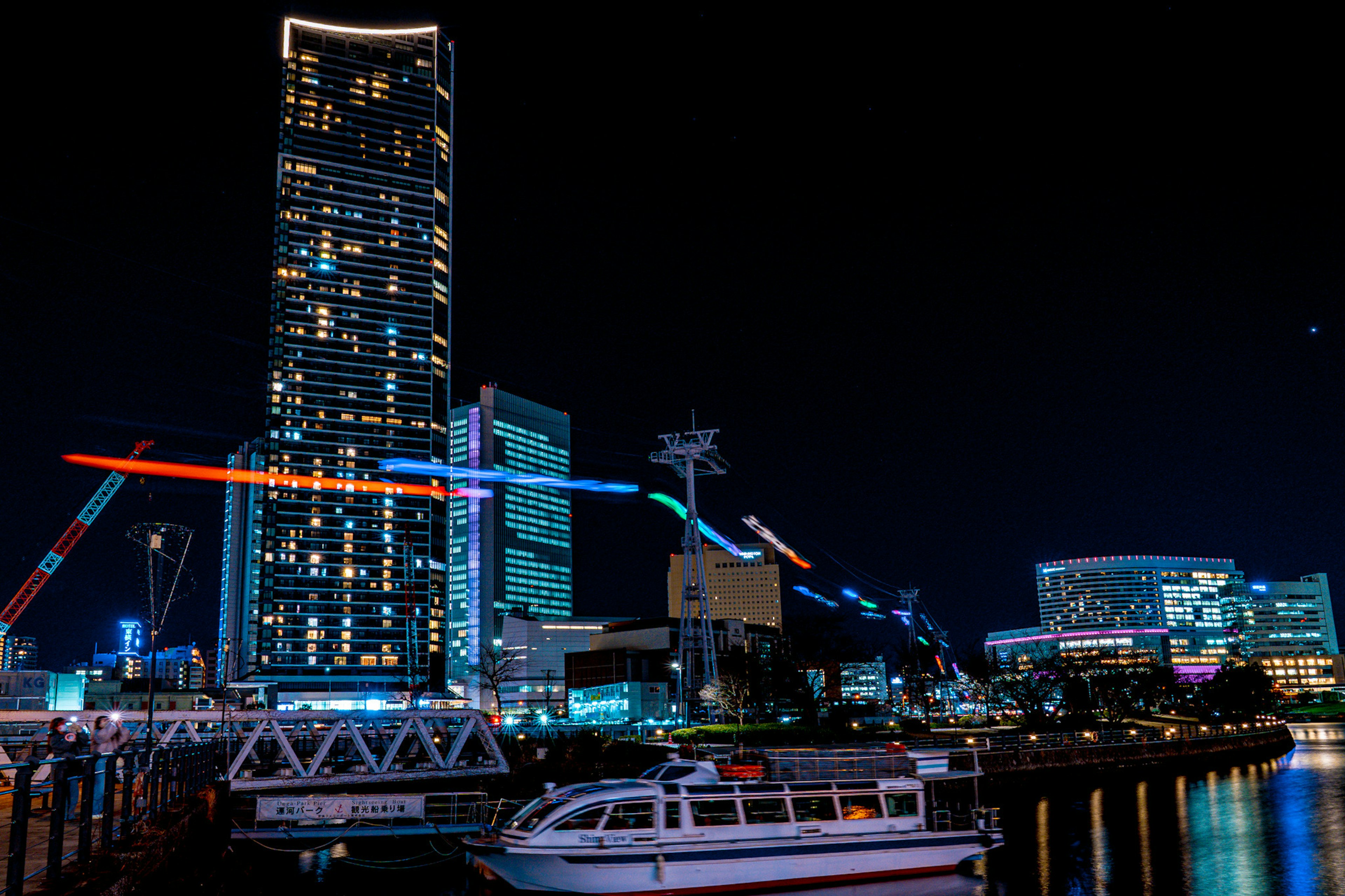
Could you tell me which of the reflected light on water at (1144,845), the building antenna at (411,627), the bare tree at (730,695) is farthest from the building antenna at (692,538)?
the building antenna at (411,627)

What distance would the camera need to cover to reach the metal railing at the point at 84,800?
11.5 meters

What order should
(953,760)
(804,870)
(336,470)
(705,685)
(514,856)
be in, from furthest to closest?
(336,470) → (705,685) → (953,760) → (804,870) → (514,856)

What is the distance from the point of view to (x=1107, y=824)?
4800 centimetres

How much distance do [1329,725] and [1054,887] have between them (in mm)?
172073

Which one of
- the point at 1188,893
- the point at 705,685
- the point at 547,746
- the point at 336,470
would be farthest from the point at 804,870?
the point at 336,470

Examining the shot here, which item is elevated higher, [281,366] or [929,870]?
[281,366]

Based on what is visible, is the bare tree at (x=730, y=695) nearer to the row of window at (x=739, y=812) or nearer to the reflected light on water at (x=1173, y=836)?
the reflected light on water at (x=1173, y=836)

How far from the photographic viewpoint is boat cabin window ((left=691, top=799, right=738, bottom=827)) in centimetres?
3167

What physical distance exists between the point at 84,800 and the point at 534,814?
1830cm

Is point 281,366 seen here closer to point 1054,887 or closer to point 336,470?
point 336,470

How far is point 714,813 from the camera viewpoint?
32.0 meters

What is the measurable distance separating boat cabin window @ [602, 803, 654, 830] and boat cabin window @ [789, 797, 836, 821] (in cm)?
528

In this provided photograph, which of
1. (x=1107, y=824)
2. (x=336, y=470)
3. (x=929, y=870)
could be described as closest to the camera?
(x=929, y=870)

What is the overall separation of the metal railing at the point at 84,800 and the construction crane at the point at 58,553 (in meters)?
131
